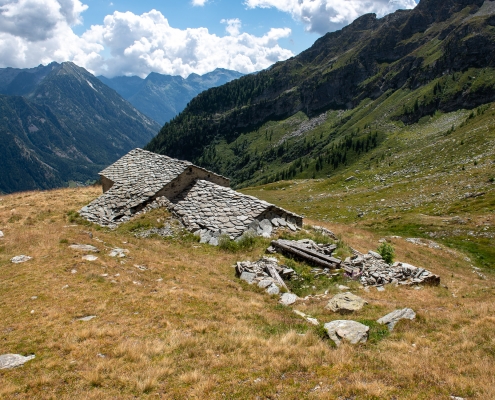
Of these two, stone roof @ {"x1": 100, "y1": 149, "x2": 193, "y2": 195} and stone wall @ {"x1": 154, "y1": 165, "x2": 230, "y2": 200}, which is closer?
stone wall @ {"x1": 154, "y1": 165, "x2": 230, "y2": 200}

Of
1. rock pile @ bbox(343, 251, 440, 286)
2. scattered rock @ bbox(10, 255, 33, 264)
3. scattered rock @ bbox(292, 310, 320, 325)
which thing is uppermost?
scattered rock @ bbox(10, 255, 33, 264)

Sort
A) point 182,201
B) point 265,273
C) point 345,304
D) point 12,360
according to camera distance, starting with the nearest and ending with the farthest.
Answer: point 12,360 < point 345,304 < point 265,273 < point 182,201

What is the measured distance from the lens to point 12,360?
8.43m

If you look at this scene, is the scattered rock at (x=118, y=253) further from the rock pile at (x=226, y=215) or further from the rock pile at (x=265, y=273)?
the rock pile at (x=265, y=273)

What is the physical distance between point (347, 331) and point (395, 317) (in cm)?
231

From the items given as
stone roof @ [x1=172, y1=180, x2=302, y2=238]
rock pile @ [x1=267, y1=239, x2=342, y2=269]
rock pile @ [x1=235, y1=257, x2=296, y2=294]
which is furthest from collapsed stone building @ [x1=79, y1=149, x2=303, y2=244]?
Answer: rock pile @ [x1=235, y1=257, x2=296, y2=294]

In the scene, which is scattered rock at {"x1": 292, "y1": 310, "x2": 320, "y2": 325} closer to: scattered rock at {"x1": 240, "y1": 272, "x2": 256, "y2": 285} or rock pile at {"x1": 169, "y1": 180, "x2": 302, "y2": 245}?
scattered rock at {"x1": 240, "y1": 272, "x2": 256, "y2": 285}

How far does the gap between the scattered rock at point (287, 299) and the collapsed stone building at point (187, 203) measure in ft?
25.0

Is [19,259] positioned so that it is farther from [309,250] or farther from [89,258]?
[309,250]

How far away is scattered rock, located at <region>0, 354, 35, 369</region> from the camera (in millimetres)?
8242

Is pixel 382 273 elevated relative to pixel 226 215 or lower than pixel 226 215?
lower

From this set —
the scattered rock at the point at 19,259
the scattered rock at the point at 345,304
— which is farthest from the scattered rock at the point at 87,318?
the scattered rock at the point at 345,304

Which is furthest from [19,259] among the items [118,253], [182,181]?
[182,181]

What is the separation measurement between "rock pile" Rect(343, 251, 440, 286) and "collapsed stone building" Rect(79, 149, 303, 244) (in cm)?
566
